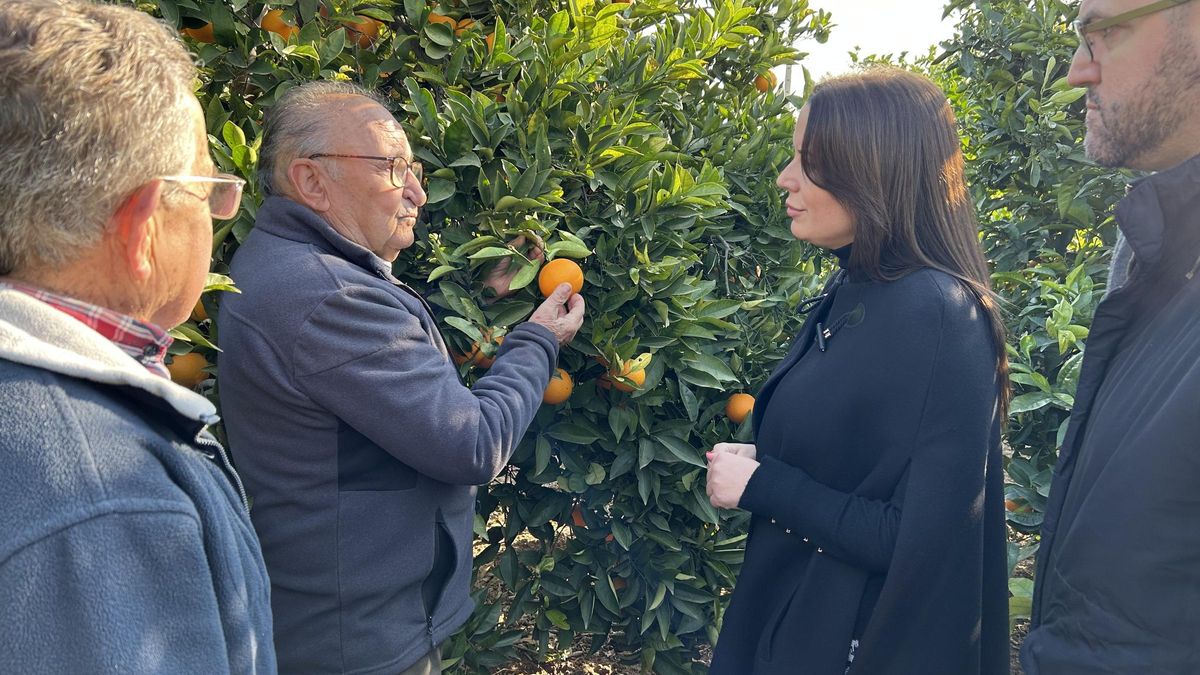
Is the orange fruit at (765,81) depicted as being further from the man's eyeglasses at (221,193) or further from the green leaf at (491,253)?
the man's eyeglasses at (221,193)

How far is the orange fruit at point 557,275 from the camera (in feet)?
6.52

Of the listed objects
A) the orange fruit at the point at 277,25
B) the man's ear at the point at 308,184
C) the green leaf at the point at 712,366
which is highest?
the orange fruit at the point at 277,25

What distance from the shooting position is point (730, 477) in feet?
5.84

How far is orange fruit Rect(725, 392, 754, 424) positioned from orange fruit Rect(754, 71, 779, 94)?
124 centimetres

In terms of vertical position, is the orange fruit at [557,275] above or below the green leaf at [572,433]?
above

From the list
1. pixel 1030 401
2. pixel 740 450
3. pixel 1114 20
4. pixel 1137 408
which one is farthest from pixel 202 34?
pixel 1030 401

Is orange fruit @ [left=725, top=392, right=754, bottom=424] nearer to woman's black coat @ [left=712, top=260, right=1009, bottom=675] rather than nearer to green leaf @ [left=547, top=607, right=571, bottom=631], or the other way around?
woman's black coat @ [left=712, top=260, right=1009, bottom=675]

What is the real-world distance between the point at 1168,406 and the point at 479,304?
1437 millimetres

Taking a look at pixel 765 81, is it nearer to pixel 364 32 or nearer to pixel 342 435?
pixel 364 32

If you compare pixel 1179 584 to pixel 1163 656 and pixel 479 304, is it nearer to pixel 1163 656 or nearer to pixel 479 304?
pixel 1163 656

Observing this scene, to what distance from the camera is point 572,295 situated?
205 cm

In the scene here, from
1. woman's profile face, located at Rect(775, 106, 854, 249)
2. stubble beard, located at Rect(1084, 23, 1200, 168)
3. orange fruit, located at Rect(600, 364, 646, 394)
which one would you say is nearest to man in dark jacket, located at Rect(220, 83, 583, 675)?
orange fruit, located at Rect(600, 364, 646, 394)

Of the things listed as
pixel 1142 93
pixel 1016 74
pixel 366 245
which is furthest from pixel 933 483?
pixel 1016 74

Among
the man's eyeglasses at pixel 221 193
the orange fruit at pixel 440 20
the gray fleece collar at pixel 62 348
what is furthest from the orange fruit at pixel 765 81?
the gray fleece collar at pixel 62 348
